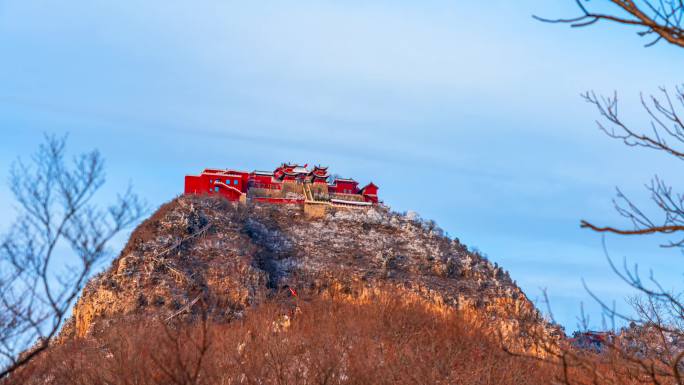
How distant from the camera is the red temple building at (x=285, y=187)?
4903cm

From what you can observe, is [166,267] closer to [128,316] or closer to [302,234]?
[128,316]

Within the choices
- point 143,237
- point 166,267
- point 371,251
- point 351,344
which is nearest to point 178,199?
point 143,237

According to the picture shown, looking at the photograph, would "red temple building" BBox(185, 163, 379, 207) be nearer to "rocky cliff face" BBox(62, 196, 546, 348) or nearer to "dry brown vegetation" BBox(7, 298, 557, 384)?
"rocky cliff face" BBox(62, 196, 546, 348)

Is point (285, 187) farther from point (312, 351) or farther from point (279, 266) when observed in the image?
point (312, 351)

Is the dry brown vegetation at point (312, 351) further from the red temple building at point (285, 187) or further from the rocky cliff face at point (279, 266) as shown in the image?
the red temple building at point (285, 187)

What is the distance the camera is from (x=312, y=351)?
2770cm

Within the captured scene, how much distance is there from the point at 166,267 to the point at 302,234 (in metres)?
9.76

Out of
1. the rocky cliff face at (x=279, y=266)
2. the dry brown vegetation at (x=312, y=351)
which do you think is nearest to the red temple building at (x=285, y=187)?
the rocky cliff face at (x=279, y=266)

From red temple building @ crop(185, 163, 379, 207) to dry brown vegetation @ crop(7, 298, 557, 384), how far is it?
45.8 feet

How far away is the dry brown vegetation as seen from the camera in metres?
24.5

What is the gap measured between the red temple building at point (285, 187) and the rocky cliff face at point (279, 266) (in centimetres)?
142

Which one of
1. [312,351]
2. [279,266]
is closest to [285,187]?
[279,266]

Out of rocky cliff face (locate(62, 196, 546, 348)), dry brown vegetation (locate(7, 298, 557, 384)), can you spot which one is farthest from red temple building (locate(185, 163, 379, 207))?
dry brown vegetation (locate(7, 298, 557, 384))

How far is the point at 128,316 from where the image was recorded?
113 ft
